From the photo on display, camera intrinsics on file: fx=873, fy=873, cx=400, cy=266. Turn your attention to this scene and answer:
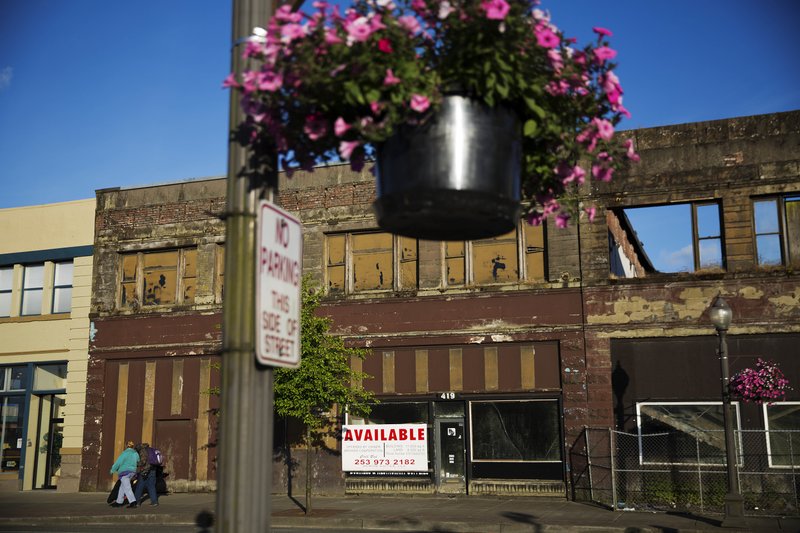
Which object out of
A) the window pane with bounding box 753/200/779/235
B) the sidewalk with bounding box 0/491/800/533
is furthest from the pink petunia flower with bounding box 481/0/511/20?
the window pane with bounding box 753/200/779/235

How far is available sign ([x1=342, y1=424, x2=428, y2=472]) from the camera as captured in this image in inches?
942

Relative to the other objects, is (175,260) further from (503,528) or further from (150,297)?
(503,528)

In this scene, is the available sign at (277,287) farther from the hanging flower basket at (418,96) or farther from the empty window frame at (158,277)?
the empty window frame at (158,277)

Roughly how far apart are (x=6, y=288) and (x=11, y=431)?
197 inches

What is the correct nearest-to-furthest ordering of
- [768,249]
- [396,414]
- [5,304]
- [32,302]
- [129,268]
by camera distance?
[768,249] < [396,414] < [129,268] < [32,302] < [5,304]

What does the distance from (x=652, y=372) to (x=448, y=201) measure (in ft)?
66.6

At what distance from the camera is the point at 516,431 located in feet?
76.9

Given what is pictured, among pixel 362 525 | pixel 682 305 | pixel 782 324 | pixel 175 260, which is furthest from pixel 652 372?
pixel 175 260

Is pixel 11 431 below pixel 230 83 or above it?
below

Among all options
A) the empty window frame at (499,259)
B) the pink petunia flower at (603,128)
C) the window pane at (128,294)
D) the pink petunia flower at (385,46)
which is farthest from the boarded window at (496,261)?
the pink petunia flower at (385,46)

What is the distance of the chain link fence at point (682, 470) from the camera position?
67.8ft

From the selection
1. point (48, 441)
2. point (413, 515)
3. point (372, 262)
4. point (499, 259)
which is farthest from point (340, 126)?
point (48, 441)

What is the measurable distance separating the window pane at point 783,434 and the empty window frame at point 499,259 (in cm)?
677

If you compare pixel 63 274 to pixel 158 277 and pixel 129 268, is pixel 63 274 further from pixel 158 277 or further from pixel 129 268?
pixel 158 277
